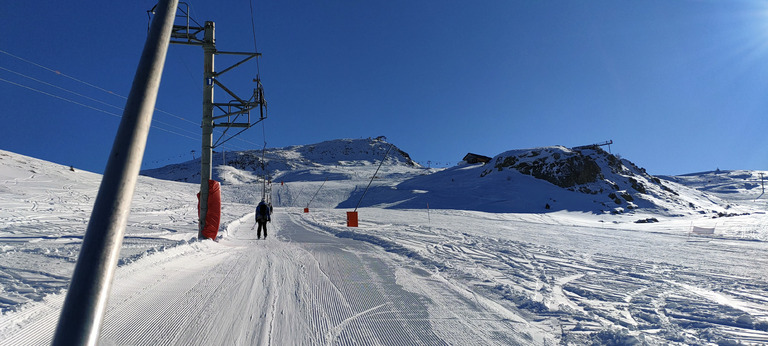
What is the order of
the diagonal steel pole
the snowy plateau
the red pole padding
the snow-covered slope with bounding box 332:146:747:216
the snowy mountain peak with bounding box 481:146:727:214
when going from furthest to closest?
the snowy mountain peak with bounding box 481:146:727:214, the snow-covered slope with bounding box 332:146:747:216, the red pole padding, the snowy plateau, the diagonal steel pole

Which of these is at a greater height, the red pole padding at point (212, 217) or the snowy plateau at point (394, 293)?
the red pole padding at point (212, 217)

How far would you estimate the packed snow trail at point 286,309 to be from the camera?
370 centimetres

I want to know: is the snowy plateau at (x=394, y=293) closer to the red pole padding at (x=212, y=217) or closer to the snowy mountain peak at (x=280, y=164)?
the red pole padding at (x=212, y=217)

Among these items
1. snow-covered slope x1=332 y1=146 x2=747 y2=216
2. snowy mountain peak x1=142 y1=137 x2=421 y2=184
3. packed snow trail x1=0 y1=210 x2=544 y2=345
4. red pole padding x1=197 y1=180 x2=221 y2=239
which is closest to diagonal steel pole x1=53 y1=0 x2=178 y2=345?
packed snow trail x1=0 y1=210 x2=544 y2=345

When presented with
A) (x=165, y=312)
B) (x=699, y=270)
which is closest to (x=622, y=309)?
(x=699, y=270)

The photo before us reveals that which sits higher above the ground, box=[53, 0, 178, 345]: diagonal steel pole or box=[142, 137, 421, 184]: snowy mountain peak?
box=[142, 137, 421, 184]: snowy mountain peak

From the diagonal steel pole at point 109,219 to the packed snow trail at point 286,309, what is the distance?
95.4 inches

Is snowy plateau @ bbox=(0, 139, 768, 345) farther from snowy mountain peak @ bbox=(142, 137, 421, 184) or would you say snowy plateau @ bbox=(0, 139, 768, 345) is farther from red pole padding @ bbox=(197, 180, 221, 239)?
snowy mountain peak @ bbox=(142, 137, 421, 184)

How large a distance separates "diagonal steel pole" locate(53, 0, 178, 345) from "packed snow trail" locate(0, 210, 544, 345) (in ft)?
7.95

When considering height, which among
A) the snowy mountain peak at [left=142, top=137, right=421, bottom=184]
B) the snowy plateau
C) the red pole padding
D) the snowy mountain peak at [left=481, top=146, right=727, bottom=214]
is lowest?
the snowy plateau

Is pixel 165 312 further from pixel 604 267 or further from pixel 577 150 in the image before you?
pixel 577 150

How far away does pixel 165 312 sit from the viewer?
14.3 feet

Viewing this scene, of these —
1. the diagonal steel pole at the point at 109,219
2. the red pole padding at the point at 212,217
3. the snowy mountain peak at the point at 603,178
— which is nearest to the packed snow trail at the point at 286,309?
the diagonal steel pole at the point at 109,219

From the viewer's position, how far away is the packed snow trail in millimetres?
3701
